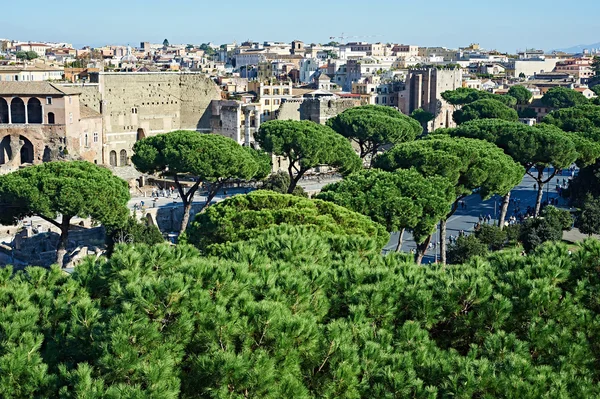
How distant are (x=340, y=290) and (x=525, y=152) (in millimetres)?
22095

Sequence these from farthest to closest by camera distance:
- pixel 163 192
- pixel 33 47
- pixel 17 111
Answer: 1. pixel 33 47
2. pixel 17 111
3. pixel 163 192

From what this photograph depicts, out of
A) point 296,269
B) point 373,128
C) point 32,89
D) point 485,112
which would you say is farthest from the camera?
point 485,112

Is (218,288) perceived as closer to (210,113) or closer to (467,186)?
(467,186)

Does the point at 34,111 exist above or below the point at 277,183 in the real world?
above

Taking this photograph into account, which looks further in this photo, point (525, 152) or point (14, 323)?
point (525, 152)

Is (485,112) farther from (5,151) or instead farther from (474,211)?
(5,151)

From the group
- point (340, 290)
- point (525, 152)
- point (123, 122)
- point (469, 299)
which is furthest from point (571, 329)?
point (123, 122)

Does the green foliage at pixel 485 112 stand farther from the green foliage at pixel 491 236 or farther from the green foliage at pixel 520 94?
the green foliage at pixel 491 236

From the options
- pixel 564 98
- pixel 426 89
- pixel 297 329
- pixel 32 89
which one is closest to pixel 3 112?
pixel 32 89

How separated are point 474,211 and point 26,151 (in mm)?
21119

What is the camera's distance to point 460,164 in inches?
995

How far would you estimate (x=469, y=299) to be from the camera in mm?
10539

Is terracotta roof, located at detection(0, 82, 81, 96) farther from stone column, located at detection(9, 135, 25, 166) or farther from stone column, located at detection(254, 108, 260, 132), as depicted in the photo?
stone column, located at detection(254, 108, 260, 132)

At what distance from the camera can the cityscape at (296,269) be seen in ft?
29.6
